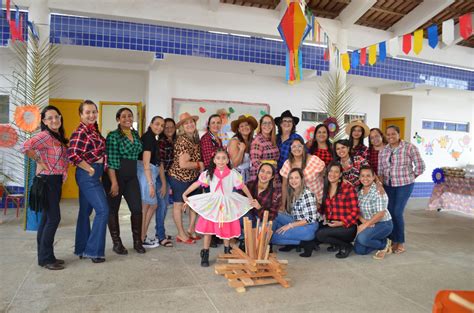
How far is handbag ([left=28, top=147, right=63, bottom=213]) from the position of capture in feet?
10.1

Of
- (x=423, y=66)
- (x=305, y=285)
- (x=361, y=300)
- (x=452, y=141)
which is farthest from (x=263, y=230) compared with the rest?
(x=452, y=141)

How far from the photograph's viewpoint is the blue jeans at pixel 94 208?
10.8 feet

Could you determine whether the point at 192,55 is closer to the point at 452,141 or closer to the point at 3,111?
the point at 3,111

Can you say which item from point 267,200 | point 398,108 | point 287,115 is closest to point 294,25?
point 287,115

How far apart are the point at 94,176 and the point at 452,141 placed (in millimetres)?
9881

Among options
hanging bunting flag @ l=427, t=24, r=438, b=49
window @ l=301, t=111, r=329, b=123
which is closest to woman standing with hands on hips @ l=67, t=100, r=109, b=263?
hanging bunting flag @ l=427, t=24, r=438, b=49

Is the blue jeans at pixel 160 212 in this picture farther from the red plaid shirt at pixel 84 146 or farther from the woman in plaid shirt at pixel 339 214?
the woman in plaid shirt at pixel 339 214

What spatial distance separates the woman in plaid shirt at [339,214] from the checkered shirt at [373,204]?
0.37ft

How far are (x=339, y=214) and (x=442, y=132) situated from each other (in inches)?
302

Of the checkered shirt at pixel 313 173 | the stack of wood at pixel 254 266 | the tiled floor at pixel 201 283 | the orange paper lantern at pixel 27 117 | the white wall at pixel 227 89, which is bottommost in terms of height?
the tiled floor at pixel 201 283

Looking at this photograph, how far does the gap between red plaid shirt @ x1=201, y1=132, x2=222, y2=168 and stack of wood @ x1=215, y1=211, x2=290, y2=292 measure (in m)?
1.13

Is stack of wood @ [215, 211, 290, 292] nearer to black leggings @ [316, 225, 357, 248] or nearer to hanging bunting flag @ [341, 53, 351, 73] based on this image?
black leggings @ [316, 225, 357, 248]

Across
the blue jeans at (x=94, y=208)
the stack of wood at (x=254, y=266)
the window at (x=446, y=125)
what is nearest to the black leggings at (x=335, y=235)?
the stack of wood at (x=254, y=266)

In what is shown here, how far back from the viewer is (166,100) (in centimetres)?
699
